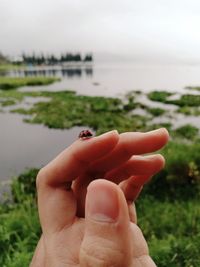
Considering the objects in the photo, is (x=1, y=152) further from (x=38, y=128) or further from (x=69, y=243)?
(x=69, y=243)

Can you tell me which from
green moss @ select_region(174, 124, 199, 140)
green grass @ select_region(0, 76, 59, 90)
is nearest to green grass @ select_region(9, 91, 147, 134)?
green moss @ select_region(174, 124, 199, 140)

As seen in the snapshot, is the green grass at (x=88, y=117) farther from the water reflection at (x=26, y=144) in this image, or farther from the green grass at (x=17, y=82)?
the green grass at (x=17, y=82)

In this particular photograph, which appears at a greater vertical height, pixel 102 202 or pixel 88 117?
pixel 102 202

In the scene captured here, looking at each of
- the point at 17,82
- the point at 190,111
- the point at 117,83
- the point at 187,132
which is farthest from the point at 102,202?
the point at 117,83

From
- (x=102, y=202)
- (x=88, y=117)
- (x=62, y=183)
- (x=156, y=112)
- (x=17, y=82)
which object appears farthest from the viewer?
(x=17, y=82)

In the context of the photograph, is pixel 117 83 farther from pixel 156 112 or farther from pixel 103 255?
pixel 103 255

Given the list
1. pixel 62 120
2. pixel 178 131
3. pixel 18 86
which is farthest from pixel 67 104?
pixel 18 86

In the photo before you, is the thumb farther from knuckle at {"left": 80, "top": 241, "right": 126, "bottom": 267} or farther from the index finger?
the index finger

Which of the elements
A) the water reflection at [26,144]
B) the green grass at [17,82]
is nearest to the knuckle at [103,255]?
the water reflection at [26,144]
